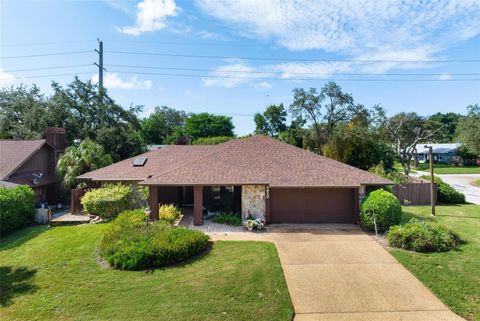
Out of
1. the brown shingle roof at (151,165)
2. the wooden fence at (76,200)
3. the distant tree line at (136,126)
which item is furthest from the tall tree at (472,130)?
the wooden fence at (76,200)

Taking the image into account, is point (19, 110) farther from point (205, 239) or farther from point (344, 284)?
point (344, 284)

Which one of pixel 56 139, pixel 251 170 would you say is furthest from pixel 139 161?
pixel 56 139

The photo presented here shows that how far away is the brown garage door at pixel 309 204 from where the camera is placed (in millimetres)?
15156

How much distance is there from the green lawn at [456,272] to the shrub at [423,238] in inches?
12.7

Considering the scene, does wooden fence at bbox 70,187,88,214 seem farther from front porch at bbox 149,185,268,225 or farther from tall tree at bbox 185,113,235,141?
tall tree at bbox 185,113,235,141

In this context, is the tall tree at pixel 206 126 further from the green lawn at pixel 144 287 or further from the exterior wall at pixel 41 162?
the green lawn at pixel 144 287

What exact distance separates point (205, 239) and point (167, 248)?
196 centimetres

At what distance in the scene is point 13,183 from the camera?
1645 centimetres

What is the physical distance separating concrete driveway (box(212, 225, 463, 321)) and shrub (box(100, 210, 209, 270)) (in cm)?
227

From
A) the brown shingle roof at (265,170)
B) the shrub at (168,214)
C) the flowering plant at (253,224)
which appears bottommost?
the flowering plant at (253,224)

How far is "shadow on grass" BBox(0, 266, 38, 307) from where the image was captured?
26.7ft

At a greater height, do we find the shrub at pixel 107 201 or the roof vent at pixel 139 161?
the roof vent at pixel 139 161

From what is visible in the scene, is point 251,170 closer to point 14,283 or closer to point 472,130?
point 14,283

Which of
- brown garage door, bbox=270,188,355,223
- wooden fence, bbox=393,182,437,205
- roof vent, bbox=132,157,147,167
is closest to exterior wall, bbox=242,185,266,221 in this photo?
brown garage door, bbox=270,188,355,223
